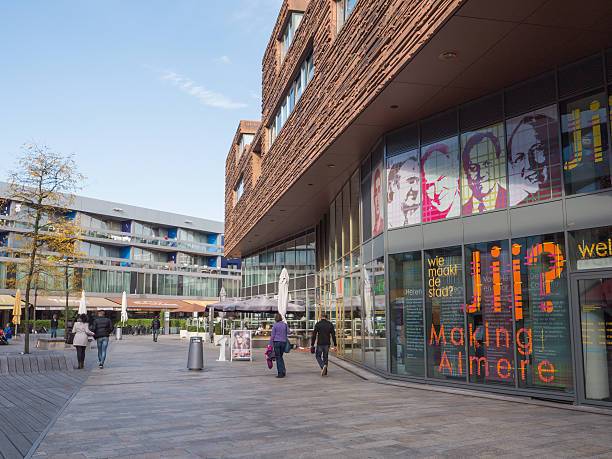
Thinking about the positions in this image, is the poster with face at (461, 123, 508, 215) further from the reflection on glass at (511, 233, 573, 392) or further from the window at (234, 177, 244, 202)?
the window at (234, 177, 244, 202)

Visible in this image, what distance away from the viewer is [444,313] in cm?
1245

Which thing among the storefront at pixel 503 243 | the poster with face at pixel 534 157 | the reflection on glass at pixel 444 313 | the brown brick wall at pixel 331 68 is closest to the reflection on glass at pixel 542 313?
the storefront at pixel 503 243

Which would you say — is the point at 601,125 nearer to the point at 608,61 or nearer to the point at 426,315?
the point at 608,61

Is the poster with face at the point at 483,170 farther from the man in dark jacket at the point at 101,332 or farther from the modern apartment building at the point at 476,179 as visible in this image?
the man in dark jacket at the point at 101,332

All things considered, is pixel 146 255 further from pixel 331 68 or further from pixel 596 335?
pixel 596 335

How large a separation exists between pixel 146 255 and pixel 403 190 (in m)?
66.5

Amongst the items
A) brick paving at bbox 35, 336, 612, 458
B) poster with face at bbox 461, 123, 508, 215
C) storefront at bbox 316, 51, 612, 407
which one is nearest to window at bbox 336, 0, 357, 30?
storefront at bbox 316, 51, 612, 407

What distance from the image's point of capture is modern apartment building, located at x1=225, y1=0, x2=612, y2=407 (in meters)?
9.60

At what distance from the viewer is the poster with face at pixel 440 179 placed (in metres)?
12.6

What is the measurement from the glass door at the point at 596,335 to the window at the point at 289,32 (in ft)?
49.7

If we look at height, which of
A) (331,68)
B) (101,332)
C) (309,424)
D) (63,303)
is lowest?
(309,424)

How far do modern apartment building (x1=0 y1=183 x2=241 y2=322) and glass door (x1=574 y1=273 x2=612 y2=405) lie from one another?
55.7m

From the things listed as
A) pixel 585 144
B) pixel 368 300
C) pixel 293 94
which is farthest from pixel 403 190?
pixel 293 94

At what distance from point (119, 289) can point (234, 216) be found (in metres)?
39.3
